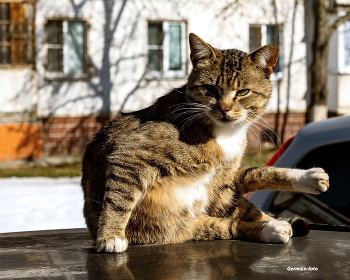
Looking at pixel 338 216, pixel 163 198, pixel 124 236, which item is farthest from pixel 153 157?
pixel 338 216

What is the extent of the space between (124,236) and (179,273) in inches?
27.4

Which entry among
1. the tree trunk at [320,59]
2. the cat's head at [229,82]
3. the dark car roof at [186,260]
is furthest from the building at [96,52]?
the dark car roof at [186,260]

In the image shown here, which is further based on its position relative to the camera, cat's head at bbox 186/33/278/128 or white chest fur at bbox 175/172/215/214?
cat's head at bbox 186/33/278/128

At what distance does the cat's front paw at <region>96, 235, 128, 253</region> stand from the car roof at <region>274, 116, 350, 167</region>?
4.36ft

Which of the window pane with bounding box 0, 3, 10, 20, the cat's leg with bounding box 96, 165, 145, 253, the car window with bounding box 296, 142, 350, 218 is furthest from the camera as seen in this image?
the window pane with bounding box 0, 3, 10, 20

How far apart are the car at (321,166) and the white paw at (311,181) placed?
1.77ft

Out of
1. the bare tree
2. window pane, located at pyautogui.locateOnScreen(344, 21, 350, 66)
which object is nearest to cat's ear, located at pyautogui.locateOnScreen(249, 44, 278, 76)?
the bare tree

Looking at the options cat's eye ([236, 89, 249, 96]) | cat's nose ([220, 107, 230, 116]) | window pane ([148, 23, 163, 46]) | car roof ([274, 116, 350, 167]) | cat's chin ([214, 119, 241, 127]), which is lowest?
car roof ([274, 116, 350, 167])

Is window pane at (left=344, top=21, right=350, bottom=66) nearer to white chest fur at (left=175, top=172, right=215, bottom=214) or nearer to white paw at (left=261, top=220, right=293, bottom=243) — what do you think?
white chest fur at (left=175, top=172, right=215, bottom=214)

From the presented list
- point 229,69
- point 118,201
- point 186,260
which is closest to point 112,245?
point 118,201

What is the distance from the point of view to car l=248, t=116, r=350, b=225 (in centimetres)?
299

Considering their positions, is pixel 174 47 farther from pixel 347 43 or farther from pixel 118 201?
pixel 118 201

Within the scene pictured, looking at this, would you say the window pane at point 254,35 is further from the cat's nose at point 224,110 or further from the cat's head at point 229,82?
the cat's nose at point 224,110

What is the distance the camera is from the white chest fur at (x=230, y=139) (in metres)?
2.75
